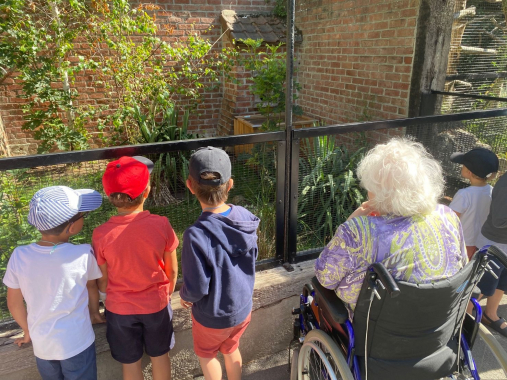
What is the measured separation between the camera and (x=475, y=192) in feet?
7.58

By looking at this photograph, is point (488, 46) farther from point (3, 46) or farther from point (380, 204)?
point (3, 46)

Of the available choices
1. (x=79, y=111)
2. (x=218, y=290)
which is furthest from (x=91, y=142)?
(x=218, y=290)

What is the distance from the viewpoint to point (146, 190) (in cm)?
172

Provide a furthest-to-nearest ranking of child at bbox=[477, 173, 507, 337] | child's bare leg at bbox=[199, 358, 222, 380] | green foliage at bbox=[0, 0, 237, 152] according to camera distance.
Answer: green foliage at bbox=[0, 0, 237, 152] < child at bbox=[477, 173, 507, 337] < child's bare leg at bbox=[199, 358, 222, 380]

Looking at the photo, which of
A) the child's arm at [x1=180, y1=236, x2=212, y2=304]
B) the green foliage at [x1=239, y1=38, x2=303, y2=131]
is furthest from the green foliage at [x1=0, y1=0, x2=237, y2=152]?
the child's arm at [x1=180, y1=236, x2=212, y2=304]

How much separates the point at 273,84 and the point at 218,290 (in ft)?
11.0

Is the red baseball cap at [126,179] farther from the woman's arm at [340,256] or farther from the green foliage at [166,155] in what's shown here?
the green foliage at [166,155]

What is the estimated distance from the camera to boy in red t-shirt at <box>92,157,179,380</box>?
64.4 inches

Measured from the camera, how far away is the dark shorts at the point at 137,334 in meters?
1.75

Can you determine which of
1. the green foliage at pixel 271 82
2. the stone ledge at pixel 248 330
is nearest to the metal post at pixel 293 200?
the stone ledge at pixel 248 330

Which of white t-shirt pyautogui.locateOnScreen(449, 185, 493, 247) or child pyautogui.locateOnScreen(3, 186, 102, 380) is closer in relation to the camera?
child pyautogui.locateOnScreen(3, 186, 102, 380)

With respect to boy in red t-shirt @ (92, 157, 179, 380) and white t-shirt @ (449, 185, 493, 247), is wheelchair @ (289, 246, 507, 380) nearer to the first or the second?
boy in red t-shirt @ (92, 157, 179, 380)

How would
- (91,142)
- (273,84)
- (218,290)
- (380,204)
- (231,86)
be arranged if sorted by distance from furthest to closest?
1. (231,86)
2. (91,142)
3. (273,84)
4. (218,290)
5. (380,204)

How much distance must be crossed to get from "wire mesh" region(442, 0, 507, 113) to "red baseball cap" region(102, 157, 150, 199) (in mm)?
3238
